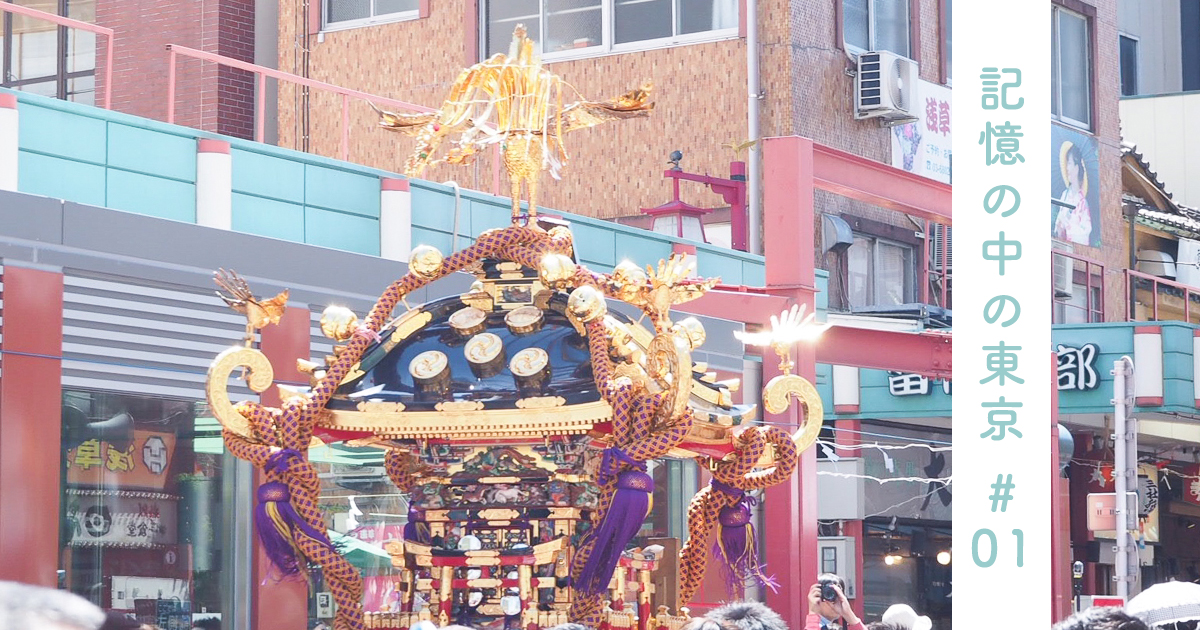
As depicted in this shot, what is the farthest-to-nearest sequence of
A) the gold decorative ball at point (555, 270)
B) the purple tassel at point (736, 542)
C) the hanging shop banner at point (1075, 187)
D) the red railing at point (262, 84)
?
the hanging shop banner at point (1075, 187), the red railing at point (262, 84), the purple tassel at point (736, 542), the gold decorative ball at point (555, 270)

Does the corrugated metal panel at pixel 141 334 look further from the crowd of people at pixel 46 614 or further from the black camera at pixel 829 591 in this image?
the crowd of people at pixel 46 614

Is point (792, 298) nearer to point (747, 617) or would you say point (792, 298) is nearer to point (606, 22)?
point (747, 617)

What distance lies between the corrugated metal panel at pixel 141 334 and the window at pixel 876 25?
1282cm

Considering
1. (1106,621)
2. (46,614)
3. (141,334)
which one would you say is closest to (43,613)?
(46,614)

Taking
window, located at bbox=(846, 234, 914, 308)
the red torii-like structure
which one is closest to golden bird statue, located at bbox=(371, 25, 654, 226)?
the red torii-like structure

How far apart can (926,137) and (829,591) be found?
15878 millimetres

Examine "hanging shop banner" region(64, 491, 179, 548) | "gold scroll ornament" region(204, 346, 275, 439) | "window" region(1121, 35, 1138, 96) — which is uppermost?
"window" region(1121, 35, 1138, 96)

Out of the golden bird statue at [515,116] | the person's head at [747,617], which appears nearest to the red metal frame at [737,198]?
the golden bird statue at [515,116]

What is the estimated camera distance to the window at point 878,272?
23516 millimetres

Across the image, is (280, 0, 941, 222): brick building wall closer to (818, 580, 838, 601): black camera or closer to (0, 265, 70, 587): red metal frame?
(0, 265, 70, 587): red metal frame

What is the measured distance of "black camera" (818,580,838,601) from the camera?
32.0 feet

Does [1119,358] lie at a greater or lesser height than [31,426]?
greater

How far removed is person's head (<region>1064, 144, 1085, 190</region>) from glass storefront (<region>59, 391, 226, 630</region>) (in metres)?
18.0

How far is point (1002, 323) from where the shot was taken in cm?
500
